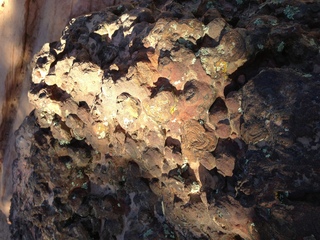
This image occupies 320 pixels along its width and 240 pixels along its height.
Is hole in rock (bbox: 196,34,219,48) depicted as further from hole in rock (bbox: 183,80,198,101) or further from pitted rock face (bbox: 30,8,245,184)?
hole in rock (bbox: 183,80,198,101)

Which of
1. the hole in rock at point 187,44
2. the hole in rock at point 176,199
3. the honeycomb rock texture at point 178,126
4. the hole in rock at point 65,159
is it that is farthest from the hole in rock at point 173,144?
the hole in rock at point 65,159

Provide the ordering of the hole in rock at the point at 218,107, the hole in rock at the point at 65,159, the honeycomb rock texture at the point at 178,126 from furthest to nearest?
the hole in rock at the point at 65,159
the hole in rock at the point at 218,107
the honeycomb rock texture at the point at 178,126

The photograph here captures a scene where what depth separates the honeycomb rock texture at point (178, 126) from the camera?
3.08ft

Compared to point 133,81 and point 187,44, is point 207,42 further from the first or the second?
point 133,81

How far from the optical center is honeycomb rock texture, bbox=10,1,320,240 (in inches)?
36.9

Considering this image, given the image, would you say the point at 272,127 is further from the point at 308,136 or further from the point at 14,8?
the point at 14,8

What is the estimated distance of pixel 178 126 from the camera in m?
1.16

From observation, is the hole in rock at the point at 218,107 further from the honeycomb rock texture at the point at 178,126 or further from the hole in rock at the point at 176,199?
the hole in rock at the point at 176,199

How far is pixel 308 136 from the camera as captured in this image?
0.92 m

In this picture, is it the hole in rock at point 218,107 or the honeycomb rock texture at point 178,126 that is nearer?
the honeycomb rock texture at point 178,126

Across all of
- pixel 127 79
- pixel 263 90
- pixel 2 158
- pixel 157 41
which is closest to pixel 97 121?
pixel 127 79

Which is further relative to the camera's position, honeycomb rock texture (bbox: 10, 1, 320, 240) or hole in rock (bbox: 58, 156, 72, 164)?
hole in rock (bbox: 58, 156, 72, 164)

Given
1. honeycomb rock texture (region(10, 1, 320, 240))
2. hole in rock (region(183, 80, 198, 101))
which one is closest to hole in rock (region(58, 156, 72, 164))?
honeycomb rock texture (region(10, 1, 320, 240))

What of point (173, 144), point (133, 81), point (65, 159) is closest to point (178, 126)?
point (173, 144)
